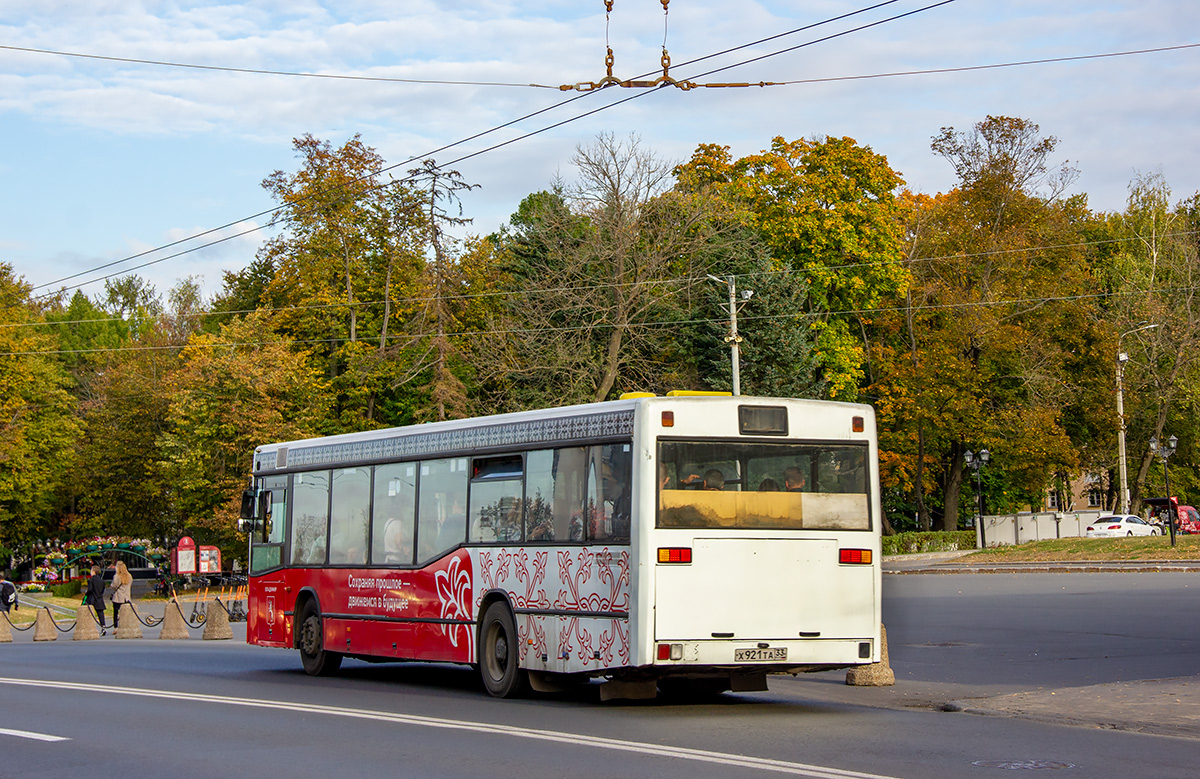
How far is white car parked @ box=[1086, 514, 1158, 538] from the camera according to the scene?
59562mm

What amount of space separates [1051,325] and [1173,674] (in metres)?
47.0

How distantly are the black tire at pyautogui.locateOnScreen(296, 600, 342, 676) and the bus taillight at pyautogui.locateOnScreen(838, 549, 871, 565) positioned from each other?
747cm

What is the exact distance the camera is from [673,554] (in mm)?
12125

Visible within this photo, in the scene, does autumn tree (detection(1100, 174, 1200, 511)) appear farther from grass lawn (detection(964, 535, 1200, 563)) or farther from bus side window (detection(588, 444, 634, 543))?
bus side window (detection(588, 444, 634, 543))

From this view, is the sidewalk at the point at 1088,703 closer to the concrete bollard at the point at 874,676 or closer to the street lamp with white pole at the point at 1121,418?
the concrete bollard at the point at 874,676

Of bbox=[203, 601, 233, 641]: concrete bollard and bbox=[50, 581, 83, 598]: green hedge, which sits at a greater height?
bbox=[50, 581, 83, 598]: green hedge

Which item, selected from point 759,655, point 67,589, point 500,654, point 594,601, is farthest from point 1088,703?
point 67,589

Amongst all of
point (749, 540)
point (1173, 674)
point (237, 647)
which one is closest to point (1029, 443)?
point (237, 647)

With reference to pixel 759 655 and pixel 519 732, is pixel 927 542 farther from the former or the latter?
pixel 519 732

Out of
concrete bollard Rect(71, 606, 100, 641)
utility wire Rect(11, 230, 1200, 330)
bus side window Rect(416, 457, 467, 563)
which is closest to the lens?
bus side window Rect(416, 457, 467, 563)

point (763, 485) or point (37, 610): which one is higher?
point (763, 485)

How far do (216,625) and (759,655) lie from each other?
20.8m

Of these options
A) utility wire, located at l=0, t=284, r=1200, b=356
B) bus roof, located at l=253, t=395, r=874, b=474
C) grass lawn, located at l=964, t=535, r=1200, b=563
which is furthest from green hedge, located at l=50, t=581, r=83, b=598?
bus roof, located at l=253, t=395, r=874, b=474

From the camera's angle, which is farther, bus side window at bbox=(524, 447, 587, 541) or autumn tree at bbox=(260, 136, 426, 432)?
autumn tree at bbox=(260, 136, 426, 432)
